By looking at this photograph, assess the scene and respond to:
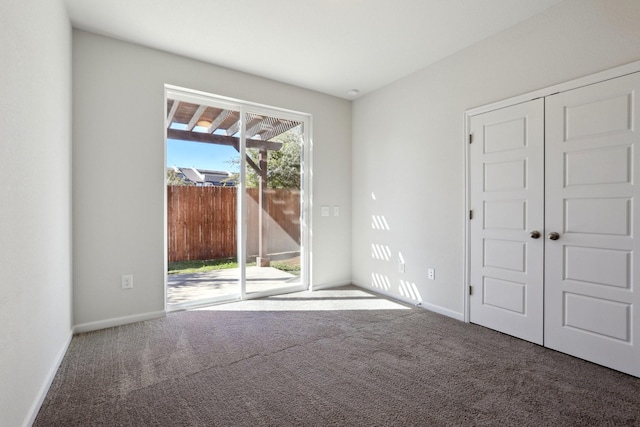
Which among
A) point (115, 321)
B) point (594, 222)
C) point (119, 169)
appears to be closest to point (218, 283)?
point (115, 321)

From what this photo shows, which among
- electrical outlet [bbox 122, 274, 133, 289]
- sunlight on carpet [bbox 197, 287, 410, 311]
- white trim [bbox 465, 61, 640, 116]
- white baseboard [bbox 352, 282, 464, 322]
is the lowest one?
sunlight on carpet [bbox 197, 287, 410, 311]

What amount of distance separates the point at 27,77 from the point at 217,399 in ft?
6.91

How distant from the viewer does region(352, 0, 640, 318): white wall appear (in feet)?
8.12

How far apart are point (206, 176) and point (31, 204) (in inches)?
82.9

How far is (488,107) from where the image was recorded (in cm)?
311

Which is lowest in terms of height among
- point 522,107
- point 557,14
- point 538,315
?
point 538,315

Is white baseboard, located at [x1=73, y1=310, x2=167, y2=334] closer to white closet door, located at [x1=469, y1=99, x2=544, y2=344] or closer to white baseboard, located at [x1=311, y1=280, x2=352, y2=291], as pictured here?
white baseboard, located at [x1=311, y1=280, x2=352, y2=291]

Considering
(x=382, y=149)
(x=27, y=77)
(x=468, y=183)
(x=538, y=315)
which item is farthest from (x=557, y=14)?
(x=27, y=77)

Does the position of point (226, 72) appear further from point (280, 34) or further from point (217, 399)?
point (217, 399)

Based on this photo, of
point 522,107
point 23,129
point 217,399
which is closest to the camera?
point 23,129

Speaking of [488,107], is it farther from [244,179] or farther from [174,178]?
[174,178]

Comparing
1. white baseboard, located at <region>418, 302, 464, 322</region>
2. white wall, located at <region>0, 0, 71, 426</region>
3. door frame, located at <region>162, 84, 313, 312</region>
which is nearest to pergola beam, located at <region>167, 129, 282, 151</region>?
door frame, located at <region>162, 84, 313, 312</region>

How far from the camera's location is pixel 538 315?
2764mm

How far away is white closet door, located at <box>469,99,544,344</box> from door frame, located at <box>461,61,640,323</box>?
42 millimetres
